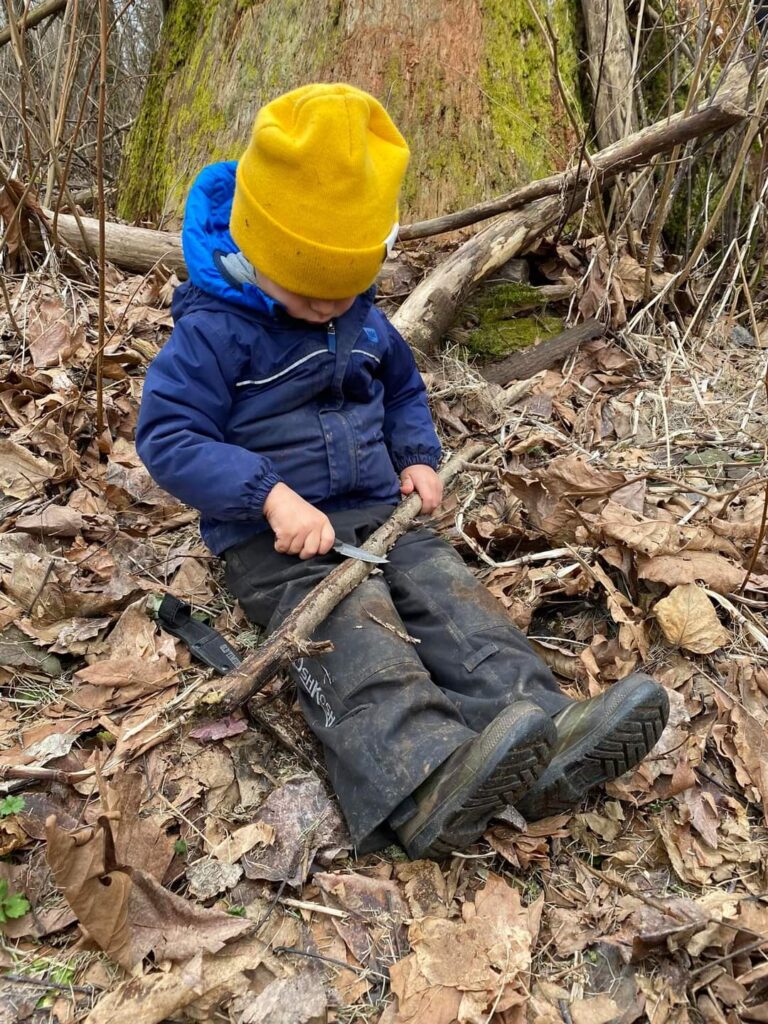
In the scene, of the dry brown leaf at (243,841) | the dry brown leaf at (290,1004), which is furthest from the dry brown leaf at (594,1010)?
the dry brown leaf at (243,841)

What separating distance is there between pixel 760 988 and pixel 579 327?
10.7ft

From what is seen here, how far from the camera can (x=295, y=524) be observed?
2318mm

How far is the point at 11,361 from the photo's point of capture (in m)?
3.74

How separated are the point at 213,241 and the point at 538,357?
2.08m

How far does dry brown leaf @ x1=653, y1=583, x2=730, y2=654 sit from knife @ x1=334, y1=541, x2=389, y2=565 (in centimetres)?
91

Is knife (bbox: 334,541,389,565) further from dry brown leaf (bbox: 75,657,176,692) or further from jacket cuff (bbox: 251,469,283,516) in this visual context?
dry brown leaf (bbox: 75,657,176,692)

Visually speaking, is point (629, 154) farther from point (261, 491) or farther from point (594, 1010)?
point (594, 1010)

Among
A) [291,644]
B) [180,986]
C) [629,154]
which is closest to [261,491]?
[291,644]

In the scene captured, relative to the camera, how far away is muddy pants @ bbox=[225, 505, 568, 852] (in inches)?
78.3

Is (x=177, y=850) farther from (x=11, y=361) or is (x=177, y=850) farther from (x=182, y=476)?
(x=11, y=361)

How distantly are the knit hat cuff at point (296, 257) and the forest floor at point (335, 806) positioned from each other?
1060 mm

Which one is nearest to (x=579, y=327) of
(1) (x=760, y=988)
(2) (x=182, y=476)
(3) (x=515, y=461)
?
(3) (x=515, y=461)

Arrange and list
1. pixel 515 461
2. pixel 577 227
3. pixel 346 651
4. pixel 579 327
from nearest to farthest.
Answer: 1. pixel 346 651
2. pixel 515 461
3. pixel 579 327
4. pixel 577 227

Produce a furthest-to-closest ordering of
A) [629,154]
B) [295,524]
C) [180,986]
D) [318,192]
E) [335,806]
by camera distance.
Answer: [629,154] → [295,524] → [318,192] → [335,806] → [180,986]
